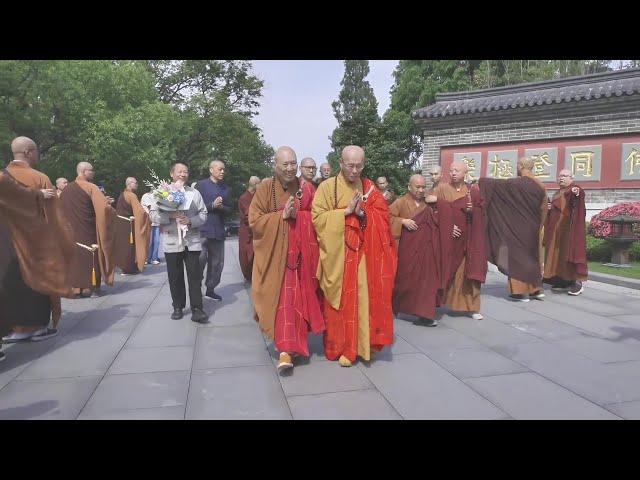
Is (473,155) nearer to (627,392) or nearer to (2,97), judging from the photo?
(627,392)

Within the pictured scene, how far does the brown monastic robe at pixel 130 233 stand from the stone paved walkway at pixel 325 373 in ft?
8.63

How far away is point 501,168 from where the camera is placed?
1173 centimetres

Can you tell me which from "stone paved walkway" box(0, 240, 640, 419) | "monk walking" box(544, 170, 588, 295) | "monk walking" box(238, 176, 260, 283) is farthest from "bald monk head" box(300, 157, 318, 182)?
"monk walking" box(544, 170, 588, 295)

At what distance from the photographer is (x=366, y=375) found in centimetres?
354

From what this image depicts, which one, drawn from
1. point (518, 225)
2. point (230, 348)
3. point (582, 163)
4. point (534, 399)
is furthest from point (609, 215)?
point (230, 348)

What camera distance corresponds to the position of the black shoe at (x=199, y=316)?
5.04m

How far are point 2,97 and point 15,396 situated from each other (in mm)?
11804

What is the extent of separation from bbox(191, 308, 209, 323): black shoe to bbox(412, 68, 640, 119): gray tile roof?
947 cm

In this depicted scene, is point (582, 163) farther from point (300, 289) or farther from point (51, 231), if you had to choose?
point (51, 231)

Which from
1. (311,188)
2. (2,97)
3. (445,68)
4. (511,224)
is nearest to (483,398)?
(311,188)

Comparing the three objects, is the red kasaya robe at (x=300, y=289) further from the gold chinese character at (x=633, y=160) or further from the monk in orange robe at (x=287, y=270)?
the gold chinese character at (x=633, y=160)

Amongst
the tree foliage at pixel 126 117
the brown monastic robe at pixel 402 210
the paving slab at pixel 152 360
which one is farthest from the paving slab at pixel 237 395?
the tree foliage at pixel 126 117

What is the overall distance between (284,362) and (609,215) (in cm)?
835

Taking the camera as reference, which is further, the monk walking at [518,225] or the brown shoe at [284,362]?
the monk walking at [518,225]
